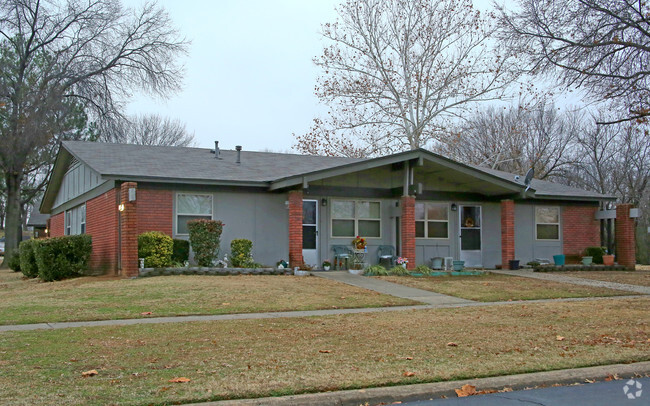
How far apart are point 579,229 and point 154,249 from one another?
15946 mm

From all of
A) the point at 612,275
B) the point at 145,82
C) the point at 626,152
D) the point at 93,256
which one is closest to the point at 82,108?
the point at 145,82

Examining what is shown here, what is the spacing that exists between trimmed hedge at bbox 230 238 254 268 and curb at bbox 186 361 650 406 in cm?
1239

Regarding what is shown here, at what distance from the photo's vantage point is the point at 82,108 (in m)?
36.3

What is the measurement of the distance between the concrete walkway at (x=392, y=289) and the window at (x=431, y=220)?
3868 millimetres

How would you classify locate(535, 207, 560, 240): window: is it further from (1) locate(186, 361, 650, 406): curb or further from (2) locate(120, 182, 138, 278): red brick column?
(1) locate(186, 361, 650, 406): curb

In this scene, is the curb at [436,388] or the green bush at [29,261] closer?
the curb at [436,388]

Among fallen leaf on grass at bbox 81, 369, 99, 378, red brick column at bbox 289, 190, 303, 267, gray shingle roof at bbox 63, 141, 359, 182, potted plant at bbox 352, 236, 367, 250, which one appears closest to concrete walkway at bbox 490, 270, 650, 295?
potted plant at bbox 352, 236, 367, 250

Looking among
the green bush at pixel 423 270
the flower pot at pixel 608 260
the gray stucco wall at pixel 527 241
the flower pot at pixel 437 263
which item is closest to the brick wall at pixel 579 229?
Answer: the gray stucco wall at pixel 527 241

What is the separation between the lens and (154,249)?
1742cm

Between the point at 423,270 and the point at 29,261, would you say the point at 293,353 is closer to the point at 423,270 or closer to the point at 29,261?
the point at 423,270

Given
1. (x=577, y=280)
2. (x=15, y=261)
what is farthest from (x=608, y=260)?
(x=15, y=261)

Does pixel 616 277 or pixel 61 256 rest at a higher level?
pixel 61 256

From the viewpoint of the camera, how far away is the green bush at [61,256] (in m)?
17.8

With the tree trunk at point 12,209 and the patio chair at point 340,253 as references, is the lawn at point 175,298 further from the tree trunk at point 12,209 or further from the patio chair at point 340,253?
the tree trunk at point 12,209
